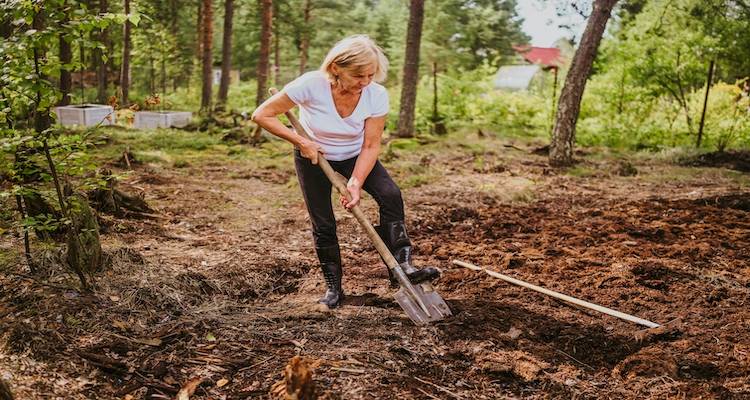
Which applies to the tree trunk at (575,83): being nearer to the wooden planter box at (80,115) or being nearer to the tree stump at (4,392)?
the tree stump at (4,392)

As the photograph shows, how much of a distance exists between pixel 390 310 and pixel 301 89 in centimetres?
142

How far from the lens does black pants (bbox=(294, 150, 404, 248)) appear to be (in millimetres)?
3414

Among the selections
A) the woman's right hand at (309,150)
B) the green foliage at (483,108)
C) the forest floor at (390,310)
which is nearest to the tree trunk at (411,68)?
the green foliage at (483,108)

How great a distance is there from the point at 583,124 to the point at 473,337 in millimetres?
11979

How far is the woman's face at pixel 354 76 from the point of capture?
305 centimetres

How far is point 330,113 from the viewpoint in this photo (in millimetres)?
3264

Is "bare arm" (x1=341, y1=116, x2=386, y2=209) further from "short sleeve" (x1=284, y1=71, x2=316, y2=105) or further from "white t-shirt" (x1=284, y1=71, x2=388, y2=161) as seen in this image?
"short sleeve" (x1=284, y1=71, x2=316, y2=105)

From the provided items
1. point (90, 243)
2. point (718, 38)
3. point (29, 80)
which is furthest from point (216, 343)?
point (718, 38)

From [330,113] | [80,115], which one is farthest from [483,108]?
[330,113]

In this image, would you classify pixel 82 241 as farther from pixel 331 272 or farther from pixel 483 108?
pixel 483 108

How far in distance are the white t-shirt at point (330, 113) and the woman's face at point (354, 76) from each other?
0.11 m

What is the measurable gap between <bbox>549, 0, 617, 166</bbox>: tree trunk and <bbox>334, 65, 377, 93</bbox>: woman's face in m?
6.85

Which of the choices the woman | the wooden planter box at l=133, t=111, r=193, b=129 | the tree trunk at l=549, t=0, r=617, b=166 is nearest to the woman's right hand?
the woman

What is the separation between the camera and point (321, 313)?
343 centimetres
